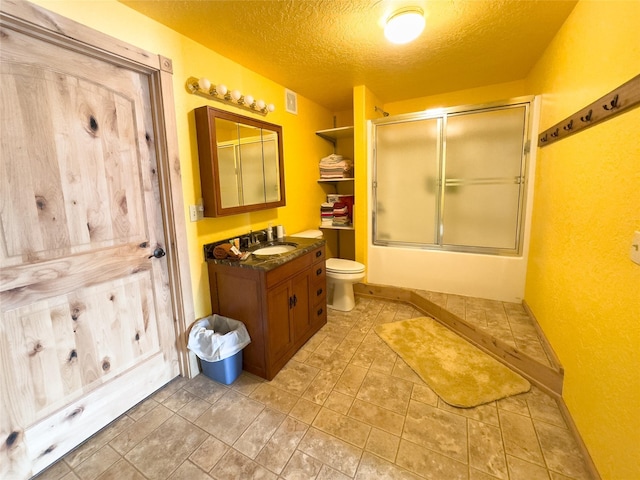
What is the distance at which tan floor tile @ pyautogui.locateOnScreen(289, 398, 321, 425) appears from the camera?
1.57 m

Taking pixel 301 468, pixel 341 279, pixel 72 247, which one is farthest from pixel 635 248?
pixel 72 247

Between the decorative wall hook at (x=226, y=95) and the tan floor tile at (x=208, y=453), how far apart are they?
2074 mm

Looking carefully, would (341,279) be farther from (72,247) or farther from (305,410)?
(72,247)

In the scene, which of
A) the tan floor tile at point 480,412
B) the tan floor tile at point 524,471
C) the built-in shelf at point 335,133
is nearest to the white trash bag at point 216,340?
the tan floor tile at point 480,412

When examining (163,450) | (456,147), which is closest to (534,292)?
(456,147)

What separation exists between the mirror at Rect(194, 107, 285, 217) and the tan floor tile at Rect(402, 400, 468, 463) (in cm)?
173

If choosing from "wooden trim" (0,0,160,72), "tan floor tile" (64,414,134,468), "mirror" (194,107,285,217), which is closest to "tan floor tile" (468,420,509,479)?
"tan floor tile" (64,414,134,468)

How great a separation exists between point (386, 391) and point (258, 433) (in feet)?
2.64

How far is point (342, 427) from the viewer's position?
4.93 ft

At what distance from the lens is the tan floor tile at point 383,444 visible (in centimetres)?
134

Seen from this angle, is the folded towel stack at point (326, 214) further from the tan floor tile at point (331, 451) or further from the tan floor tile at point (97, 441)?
the tan floor tile at point (97, 441)

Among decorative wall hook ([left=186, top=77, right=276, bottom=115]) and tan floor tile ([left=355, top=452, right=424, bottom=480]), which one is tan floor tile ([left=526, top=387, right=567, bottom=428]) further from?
decorative wall hook ([left=186, top=77, right=276, bottom=115])

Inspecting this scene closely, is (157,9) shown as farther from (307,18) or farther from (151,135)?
(307,18)

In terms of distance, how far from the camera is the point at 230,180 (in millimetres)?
2035
